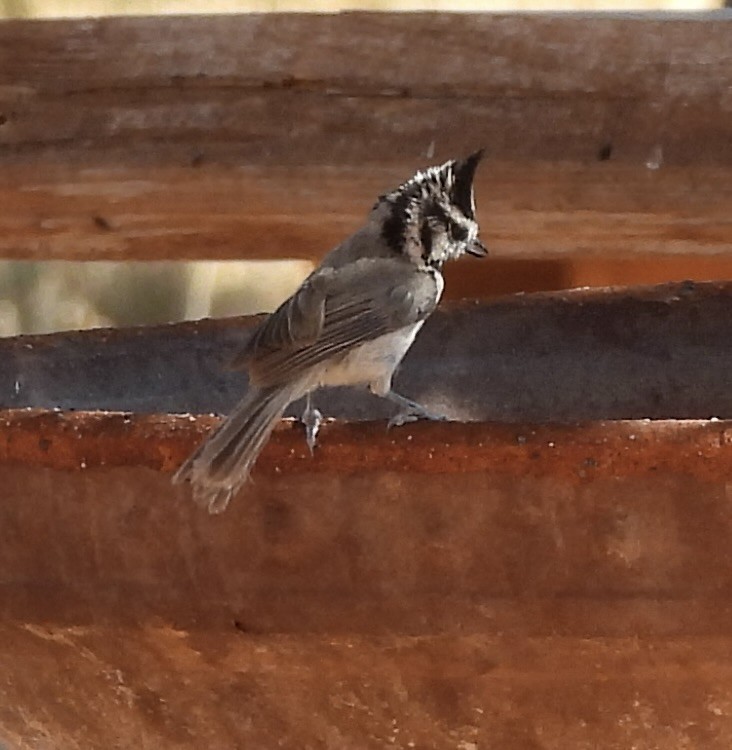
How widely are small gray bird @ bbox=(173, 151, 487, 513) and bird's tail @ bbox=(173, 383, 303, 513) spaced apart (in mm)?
66

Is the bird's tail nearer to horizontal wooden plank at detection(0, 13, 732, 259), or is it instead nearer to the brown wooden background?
the brown wooden background

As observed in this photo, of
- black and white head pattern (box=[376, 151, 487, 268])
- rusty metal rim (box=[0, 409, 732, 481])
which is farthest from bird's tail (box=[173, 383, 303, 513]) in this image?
black and white head pattern (box=[376, 151, 487, 268])

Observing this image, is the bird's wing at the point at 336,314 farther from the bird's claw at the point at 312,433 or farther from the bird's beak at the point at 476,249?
the bird's claw at the point at 312,433

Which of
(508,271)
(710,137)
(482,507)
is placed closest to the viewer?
(482,507)

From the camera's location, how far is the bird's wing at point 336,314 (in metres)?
0.85

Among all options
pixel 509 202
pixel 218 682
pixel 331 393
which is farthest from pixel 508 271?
pixel 218 682

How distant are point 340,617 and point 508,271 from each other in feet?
3.90

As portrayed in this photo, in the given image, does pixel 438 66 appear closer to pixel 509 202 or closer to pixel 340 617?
pixel 509 202

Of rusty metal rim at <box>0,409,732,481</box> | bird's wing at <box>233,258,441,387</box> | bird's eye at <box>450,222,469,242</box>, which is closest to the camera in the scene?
rusty metal rim at <box>0,409,732,481</box>

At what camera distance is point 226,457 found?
0.61 m

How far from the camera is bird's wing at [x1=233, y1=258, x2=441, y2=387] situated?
85 centimetres

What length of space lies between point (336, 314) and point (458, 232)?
13 cm

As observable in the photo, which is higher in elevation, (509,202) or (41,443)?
(509,202)

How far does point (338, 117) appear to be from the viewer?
104 cm
